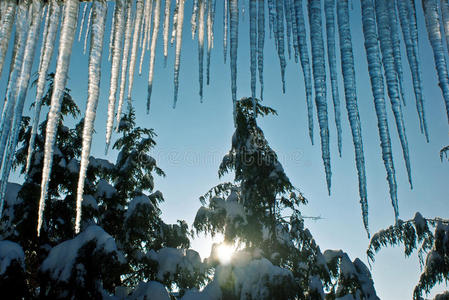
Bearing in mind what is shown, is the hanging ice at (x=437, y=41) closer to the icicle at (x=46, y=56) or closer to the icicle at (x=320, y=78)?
the icicle at (x=320, y=78)

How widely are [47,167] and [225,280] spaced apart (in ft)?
16.6

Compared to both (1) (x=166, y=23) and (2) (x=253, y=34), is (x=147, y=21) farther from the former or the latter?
(2) (x=253, y=34)

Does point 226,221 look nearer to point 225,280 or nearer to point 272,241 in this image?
point 272,241

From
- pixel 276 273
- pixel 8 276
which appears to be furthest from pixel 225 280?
pixel 8 276

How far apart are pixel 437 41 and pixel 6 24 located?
5.84 feet

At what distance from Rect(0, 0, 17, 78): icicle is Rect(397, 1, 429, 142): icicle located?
168 cm

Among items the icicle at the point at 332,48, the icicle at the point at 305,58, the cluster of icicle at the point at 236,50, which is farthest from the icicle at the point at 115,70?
the icicle at the point at 332,48

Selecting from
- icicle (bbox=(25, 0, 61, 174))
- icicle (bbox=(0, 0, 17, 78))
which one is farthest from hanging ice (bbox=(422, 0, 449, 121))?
icicle (bbox=(0, 0, 17, 78))

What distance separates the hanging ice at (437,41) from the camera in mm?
877

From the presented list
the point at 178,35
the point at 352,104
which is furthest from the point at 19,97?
the point at 352,104

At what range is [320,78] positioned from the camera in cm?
103

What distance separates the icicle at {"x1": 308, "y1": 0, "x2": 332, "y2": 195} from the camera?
1.03m

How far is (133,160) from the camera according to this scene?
12781mm

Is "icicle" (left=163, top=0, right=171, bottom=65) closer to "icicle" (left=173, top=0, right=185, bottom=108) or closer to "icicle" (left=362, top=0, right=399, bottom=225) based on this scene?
"icicle" (left=173, top=0, right=185, bottom=108)
